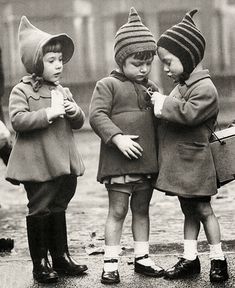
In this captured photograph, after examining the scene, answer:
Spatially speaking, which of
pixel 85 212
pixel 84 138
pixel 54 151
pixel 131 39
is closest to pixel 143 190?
pixel 54 151

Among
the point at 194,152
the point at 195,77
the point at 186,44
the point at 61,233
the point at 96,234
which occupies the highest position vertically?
the point at 186,44

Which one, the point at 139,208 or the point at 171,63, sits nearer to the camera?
the point at 171,63

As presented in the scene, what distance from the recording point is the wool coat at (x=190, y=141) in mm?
4824

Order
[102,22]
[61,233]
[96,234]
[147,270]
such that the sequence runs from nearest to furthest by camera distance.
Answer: [147,270], [61,233], [96,234], [102,22]

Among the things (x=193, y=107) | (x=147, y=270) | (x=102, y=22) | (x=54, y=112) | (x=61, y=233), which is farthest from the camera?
(x=102, y=22)

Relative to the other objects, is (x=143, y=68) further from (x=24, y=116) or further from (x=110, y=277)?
(x=110, y=277)

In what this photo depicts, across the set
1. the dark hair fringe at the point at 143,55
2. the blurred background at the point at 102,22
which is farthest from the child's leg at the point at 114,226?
the blurred background at the point at 102,22

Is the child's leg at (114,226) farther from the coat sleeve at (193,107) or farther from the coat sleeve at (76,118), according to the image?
the coat sleeve at (193,107)

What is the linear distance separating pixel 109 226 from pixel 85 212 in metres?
3.00

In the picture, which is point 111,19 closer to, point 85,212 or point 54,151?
point 85,212

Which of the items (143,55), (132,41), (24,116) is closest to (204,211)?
(143,55)

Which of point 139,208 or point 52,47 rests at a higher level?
point 52,47

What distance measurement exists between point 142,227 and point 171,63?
1.10m

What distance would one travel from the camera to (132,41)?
4965 mm
